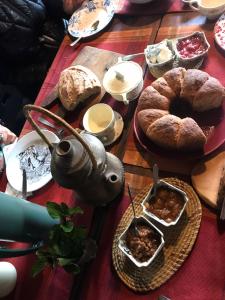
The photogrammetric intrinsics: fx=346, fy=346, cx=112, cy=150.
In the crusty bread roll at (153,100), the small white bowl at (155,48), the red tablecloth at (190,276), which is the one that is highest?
the small white bowl at (155,48)

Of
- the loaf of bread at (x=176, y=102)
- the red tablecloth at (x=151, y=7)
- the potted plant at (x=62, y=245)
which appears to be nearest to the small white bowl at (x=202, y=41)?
the loaf of bread at (x=176, y=102)

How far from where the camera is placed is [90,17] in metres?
1.65

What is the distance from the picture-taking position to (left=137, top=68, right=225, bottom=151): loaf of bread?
3.47ft

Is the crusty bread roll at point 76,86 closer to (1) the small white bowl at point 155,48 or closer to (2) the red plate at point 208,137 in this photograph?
(1) the small white bowl at point 155,48

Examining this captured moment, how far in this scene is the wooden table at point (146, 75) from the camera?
3.57 ft

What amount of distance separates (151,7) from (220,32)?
0.40 m

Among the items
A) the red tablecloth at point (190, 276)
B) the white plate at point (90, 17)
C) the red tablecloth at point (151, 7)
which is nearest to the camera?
the red tablecloth at point (190, 276)

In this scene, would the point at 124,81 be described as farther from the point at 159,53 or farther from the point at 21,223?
the point at 21,223

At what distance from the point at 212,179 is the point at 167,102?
30 centimetres

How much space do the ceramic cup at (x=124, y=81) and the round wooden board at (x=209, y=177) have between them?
1.27 ft

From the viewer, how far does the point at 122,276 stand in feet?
3.21

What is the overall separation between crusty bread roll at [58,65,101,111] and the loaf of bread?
26 cm

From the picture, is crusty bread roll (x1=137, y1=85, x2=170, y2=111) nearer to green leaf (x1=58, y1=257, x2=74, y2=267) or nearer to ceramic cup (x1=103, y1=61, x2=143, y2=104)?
ceramic cup (x1=103, y1=61, x2=143, y2=104)

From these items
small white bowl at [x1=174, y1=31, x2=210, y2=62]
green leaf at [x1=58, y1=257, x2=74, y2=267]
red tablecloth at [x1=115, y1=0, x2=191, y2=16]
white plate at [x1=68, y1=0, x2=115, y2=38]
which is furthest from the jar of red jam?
green leaf at [x1=58, y1=257, x2=74, y2=267]
